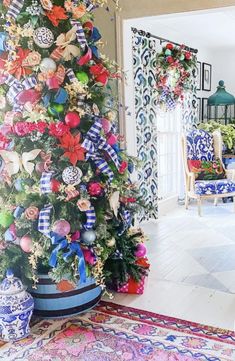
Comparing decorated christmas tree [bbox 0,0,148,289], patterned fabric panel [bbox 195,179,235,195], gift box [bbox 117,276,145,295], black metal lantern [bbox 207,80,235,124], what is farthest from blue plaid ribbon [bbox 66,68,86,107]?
black metal lantern [bbox 207,80,235,124]

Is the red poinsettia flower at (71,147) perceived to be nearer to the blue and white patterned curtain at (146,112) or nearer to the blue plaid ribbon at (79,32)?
the blue plaid ribbon at (79,32)

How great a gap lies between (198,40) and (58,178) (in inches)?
189

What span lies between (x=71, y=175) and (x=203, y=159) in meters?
3.73

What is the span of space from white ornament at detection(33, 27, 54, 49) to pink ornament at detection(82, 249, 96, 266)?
3.92 ft

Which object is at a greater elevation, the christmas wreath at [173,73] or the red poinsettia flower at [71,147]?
the christmas wreath at [173,73]

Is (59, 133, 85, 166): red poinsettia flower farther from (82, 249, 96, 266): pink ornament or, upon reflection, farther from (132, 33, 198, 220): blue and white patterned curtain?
(132, 33, 198, 220): blue and white patterned curtain

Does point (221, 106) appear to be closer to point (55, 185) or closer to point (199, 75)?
point (199, 75)

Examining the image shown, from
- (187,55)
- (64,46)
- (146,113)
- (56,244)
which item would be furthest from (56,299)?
(187,55)

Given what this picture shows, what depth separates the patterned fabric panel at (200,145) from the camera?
5.77 meters

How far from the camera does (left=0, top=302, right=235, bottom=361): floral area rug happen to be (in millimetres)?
2266

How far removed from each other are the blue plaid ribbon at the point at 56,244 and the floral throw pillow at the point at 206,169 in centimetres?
348

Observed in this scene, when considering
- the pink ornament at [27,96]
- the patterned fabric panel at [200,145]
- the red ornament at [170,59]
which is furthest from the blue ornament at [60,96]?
→ the patterned fabric panel at [200,145]

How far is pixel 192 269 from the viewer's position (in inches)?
142

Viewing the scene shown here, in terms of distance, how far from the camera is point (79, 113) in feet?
8.00
